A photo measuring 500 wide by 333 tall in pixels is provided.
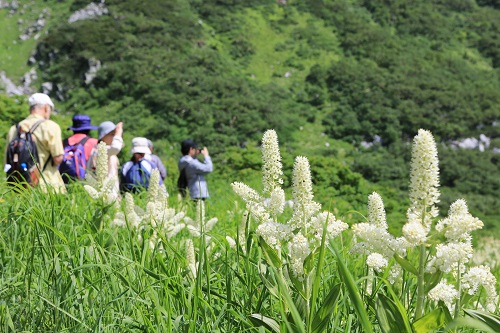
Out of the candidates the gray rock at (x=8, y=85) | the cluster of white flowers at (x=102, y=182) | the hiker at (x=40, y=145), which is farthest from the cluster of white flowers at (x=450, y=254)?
the gray rock at (x=8, y=85)

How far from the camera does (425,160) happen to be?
172 cm

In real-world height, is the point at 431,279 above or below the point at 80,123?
above

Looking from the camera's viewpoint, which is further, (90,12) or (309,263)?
(90,12)

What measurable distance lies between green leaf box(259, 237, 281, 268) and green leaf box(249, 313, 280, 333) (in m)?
0.19

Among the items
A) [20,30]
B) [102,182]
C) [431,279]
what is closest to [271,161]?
[431,279]

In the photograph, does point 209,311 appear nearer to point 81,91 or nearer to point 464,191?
point 464,191

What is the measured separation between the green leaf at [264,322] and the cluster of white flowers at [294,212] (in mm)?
188

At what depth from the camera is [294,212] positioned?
6.71ft

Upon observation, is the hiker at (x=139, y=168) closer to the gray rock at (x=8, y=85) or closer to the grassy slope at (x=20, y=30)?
the gray rock at (x=8, y=85)

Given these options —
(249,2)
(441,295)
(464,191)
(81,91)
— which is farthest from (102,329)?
(249,2)

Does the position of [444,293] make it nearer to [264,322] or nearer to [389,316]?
[389,316]

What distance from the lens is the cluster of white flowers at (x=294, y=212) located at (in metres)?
1.96

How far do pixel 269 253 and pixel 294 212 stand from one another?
0.56 feet

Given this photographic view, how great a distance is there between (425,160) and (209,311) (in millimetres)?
1180
